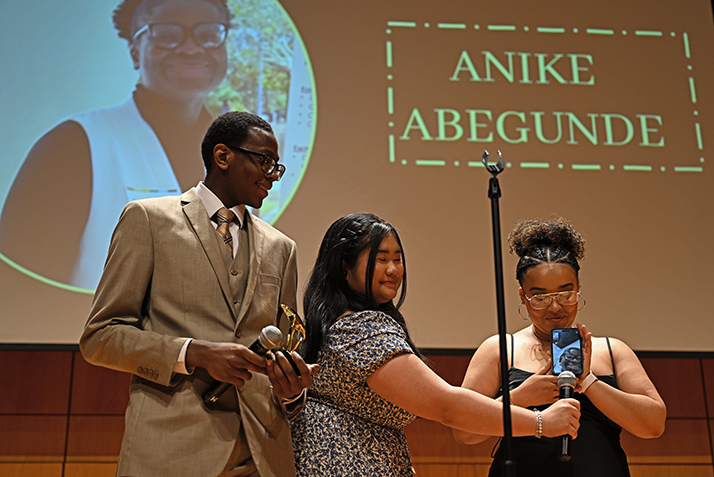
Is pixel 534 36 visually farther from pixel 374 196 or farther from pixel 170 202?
pixel 170 202

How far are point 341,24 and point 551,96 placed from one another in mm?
1180

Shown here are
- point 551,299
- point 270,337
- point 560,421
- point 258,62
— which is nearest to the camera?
point 270,337

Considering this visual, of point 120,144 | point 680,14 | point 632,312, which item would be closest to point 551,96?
point 680,14

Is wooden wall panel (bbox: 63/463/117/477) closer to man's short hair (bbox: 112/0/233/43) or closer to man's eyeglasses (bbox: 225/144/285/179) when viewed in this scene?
man's short hair (bbox: 112/0/233/43)

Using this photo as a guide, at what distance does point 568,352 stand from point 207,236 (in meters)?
1.01

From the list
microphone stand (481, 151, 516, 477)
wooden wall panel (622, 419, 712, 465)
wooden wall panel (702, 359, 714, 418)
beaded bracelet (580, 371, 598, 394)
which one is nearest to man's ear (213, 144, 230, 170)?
microphone stand (481, 151, 516, 477)

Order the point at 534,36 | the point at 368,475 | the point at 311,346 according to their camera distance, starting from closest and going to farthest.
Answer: the point at 368,475, the point at 311,346, the point at 534,36

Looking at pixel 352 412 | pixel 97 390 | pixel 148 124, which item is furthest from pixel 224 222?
pixel 97 390

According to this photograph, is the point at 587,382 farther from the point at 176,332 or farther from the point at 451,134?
the point at 451,134

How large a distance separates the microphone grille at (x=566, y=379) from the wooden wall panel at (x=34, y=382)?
2.81 meters

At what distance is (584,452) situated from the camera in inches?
79.4

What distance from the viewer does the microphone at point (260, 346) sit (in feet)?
5.00

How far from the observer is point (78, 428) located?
370 centimetres

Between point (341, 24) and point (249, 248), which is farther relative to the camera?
point (341, 24)
